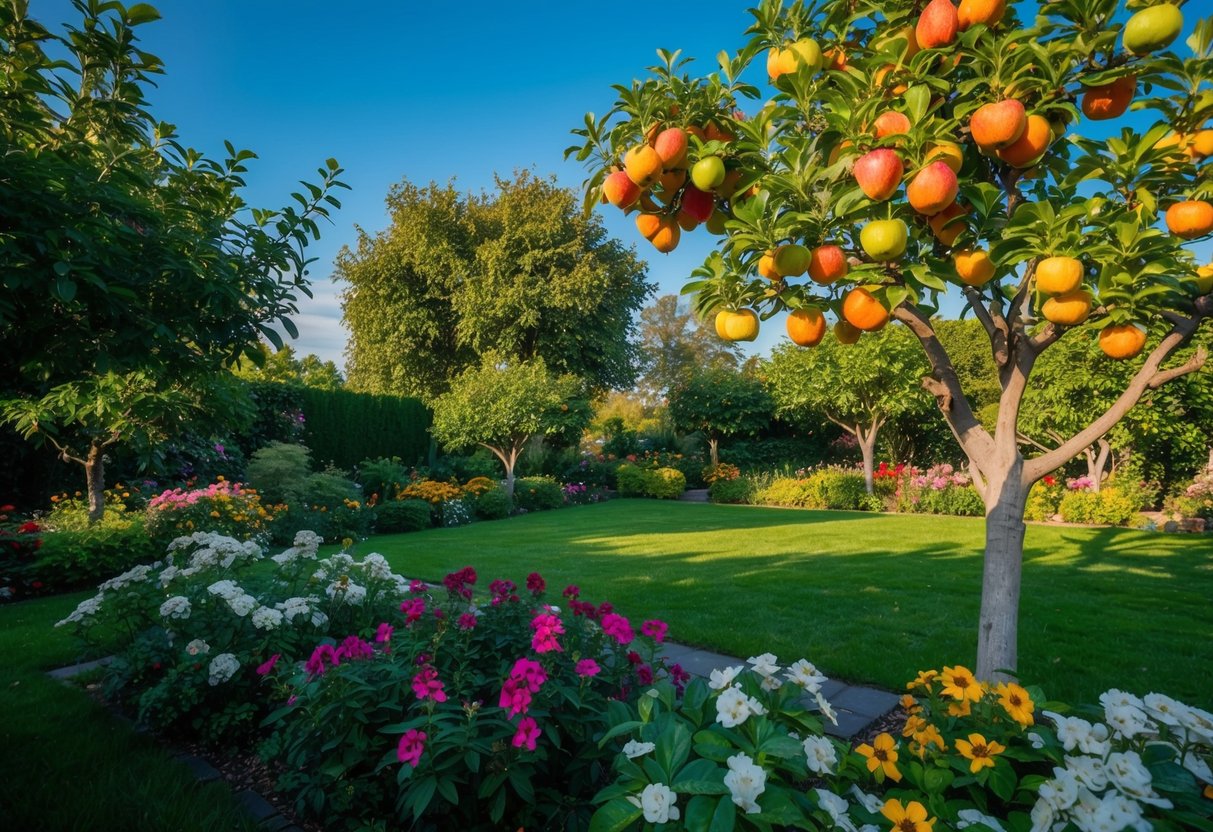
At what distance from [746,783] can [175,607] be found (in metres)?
2.95

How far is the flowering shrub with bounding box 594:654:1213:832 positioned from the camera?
1.28 m

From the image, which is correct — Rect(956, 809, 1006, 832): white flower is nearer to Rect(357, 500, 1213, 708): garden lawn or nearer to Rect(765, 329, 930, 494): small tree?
Rect(357, 500, 1213, 708): garden lawn

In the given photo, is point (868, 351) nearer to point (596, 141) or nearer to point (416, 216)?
point (596, 141)

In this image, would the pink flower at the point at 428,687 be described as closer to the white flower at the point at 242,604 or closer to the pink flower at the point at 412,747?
the pink flower at the point at 412,747

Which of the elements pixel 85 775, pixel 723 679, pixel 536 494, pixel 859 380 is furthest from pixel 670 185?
pixel 536 494

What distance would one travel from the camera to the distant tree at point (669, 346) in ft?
128

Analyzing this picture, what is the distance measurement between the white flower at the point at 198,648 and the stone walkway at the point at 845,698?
229cm

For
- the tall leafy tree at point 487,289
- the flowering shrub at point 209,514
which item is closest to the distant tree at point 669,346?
the tall leafy tree at point 487,289

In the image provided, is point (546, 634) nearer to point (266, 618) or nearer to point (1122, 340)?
point (266, 618)

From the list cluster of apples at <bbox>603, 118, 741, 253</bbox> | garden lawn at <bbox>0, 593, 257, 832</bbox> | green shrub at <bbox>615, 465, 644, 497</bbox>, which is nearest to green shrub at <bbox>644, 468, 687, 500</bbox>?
green shrub at <bbox>615, 465, 644, 497</bbox>

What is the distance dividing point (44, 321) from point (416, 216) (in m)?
20.4

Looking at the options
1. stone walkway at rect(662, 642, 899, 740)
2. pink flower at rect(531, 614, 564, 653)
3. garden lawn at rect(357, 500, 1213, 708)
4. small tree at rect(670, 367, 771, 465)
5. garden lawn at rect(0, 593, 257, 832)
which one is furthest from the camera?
small tree at rect(670, 367, 771, 465)

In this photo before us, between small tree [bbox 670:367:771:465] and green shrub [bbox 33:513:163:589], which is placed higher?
small tree [bbox 670:367:771:465]

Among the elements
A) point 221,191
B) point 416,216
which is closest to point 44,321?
point 221,191
